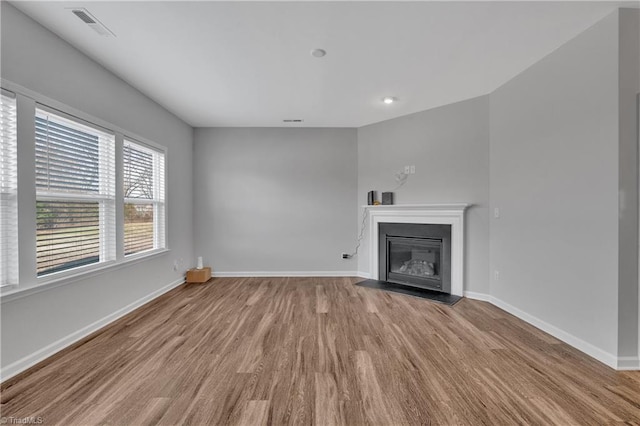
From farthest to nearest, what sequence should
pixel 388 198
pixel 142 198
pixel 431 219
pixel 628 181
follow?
pixel 388 198 → pixel 431 219 → pixel 142 198 → pixel 628 181

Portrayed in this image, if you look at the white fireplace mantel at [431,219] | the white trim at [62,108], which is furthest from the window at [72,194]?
the white fireplace mantel at [431,219]

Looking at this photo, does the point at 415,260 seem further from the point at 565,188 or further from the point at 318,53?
the point at 318,53

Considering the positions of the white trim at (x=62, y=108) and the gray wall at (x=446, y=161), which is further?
the gray wall at (x=446, y=161)

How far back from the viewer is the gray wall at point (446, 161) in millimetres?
3371

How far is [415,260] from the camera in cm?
404

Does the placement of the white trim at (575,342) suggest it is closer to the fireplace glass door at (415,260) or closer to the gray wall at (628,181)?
the gray wall at (628,181)

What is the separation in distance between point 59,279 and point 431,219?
413 cm

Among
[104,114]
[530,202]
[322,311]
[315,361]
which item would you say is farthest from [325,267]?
[104,114]

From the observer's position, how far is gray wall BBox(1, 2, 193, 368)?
72.0 inches

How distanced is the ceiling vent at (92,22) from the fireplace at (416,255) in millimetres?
3857

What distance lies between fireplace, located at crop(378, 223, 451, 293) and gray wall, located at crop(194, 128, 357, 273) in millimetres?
608

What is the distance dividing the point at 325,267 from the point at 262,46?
3381 mm

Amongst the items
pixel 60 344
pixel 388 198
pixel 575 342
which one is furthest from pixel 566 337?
pixel 60 344

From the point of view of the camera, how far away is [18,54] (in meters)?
1.87
